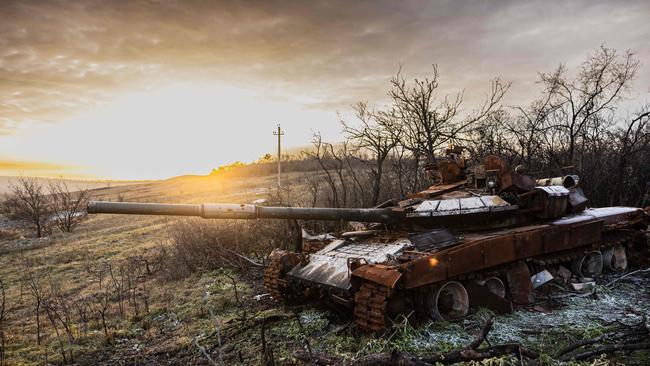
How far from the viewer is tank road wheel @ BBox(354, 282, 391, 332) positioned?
6043mm

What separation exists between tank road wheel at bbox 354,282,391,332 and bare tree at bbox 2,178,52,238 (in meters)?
22.8

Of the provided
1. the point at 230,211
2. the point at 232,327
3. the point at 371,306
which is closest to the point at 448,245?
the point at 371,306

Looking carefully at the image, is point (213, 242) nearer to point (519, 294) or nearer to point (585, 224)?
point (519, 294)

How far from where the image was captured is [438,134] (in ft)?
54.8

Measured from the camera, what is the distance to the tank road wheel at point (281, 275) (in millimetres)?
8203

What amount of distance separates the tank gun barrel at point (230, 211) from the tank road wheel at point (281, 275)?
1.07m

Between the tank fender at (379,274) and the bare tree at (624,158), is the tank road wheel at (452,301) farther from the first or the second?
the bare tree at (624,158)

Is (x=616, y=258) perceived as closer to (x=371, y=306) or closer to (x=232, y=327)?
(x=371, y=306)

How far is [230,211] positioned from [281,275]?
6.22ft

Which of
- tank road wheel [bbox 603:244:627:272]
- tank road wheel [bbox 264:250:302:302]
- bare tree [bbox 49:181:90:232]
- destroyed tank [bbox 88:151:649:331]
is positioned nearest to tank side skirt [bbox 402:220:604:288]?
destroyed tank [bbox 88:151:649:331]

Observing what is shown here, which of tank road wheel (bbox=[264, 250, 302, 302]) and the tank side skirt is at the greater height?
the tank side skirt

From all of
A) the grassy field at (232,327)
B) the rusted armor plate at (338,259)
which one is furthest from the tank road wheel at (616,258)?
the rusted armor plate at (338,259)

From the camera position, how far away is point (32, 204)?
24125 mm

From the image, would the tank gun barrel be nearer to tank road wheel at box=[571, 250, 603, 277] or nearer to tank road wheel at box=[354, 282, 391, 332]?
tank road wheel at box=[354, 282, 391, 332]
